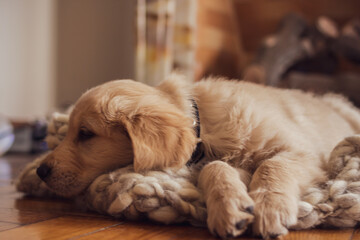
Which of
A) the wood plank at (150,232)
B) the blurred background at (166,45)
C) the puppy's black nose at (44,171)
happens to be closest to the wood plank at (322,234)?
the wood plank at (150,232)

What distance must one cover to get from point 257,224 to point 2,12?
505 centimetres

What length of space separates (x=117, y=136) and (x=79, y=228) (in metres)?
0.41

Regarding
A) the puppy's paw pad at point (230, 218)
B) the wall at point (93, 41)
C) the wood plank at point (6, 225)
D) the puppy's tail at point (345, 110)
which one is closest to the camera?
the puppy's paw pad at point (230, 218)

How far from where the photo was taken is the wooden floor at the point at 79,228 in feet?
4.45

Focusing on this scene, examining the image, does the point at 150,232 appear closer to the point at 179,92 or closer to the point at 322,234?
the point at 322,234

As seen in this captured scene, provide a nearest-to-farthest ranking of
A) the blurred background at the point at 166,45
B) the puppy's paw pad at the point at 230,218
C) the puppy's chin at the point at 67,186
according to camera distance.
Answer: the puppy's paw pad at the point at 230,218, the puppy's chin at the point at 67,186, the blurred background at the point at 166,45

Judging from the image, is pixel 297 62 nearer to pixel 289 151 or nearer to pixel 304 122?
pixel 304 122

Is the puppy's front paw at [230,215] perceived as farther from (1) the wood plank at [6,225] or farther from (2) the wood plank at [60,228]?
(1) the wood plank at [6,225]

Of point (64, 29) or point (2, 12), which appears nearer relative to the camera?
point (2, 12)

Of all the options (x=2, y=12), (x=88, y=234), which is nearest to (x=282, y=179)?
(x=88, y=234)

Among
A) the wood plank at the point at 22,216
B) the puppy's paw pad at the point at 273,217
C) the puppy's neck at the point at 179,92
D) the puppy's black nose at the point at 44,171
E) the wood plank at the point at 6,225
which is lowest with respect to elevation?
the wood plank at the point at 22,216

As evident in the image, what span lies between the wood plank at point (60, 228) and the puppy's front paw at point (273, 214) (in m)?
0.50

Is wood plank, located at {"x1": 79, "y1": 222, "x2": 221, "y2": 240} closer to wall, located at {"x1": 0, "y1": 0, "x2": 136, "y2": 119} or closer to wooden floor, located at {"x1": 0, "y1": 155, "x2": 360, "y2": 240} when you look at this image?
wooden floor, located at {"x1": 0, "y1": 155, "x2": 360, "y2": 240}

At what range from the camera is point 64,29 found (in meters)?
6.59
